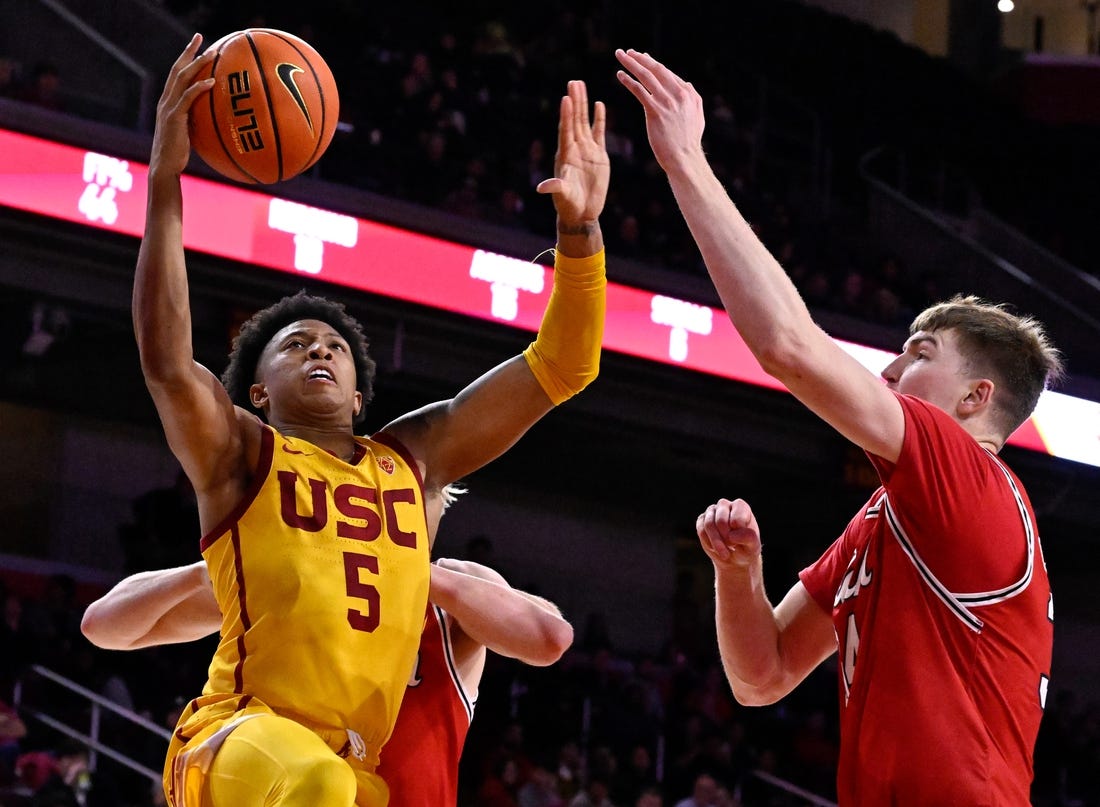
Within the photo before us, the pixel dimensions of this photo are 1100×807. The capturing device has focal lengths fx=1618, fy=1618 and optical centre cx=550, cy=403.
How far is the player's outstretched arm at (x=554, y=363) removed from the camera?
360 cm

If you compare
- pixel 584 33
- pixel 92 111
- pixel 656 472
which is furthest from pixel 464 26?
pixel 92 111

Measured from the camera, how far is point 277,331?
3.76 m

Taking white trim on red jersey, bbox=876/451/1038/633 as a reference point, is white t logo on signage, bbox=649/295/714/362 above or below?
above

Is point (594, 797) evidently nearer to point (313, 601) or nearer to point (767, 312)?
point (313, 601)

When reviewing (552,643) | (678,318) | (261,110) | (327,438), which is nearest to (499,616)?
(552,643)

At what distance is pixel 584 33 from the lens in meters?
15.6

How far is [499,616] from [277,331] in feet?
2.75

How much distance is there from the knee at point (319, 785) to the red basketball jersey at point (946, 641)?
946 millimetres

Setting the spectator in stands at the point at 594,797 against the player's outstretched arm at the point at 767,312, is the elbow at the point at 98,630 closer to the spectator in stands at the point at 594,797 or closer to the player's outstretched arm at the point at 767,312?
the player's outstretched arm at the point at 767,312

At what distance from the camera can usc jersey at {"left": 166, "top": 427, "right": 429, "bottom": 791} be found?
3172 mm

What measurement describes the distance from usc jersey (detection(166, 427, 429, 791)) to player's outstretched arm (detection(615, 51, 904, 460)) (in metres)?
0.90

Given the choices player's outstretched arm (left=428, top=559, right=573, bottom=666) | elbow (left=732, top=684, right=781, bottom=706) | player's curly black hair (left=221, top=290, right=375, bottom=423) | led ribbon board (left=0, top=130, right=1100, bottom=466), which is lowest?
elbow (left=732, top=684, right=781, bottom=706)

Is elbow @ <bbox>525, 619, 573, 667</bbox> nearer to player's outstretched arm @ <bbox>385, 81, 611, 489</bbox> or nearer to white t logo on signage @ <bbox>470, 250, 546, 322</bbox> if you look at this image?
player's outstretched arm @ <bbox>385, 81, 611, 489</bbox>

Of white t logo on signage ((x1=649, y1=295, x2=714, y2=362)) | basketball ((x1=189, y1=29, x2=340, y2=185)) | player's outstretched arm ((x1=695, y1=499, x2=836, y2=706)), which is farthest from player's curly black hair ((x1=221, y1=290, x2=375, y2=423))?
white t logo on signage ((x1=649, y1=295, x2=714, y2=362))
